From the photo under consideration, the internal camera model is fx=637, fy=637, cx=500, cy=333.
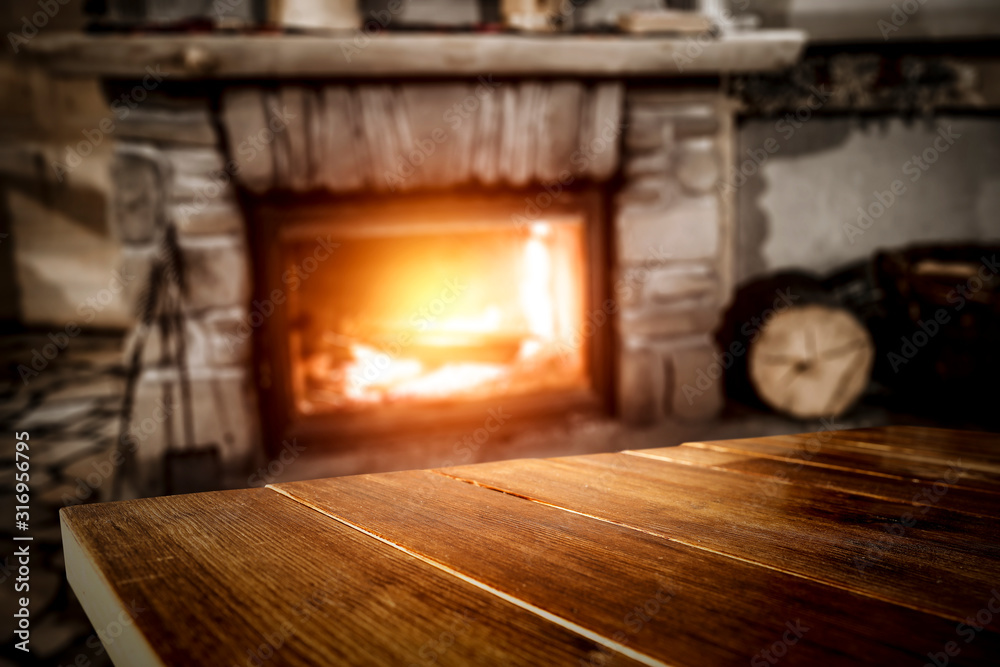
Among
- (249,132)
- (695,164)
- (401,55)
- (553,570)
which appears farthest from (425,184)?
(553,570)

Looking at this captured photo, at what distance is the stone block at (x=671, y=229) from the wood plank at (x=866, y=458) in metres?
1.55

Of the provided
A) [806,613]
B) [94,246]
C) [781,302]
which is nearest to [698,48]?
[781,302]

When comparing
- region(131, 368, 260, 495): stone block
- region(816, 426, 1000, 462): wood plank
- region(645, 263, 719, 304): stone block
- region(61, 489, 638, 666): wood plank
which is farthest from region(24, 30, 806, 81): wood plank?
region(61, 489, 638, 666): wood plank

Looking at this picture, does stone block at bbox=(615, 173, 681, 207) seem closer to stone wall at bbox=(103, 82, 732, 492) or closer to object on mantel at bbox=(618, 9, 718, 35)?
stone wall at bbox=(103, 82, 732, 492)

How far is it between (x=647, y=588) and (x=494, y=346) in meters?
2.46

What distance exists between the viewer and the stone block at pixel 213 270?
7.32 feet

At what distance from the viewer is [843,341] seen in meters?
2.62

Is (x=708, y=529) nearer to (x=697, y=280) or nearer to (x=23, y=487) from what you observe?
(x=697, y=280)

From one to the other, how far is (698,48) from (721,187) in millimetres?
723

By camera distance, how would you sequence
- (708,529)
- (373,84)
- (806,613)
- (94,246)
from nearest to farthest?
(806,613) < (708,529) < (373,84) < (94,246)

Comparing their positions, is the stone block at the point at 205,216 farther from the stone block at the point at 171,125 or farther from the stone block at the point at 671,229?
the stone block at the point at 671,229

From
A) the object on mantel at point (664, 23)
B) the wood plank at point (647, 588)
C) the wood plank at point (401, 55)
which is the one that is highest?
the object on mantel at point (664, 23)

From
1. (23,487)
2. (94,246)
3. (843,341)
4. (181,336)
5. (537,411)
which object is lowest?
(23,487)

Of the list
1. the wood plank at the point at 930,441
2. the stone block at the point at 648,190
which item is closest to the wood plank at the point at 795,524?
the wood plank at the point at 930,441
